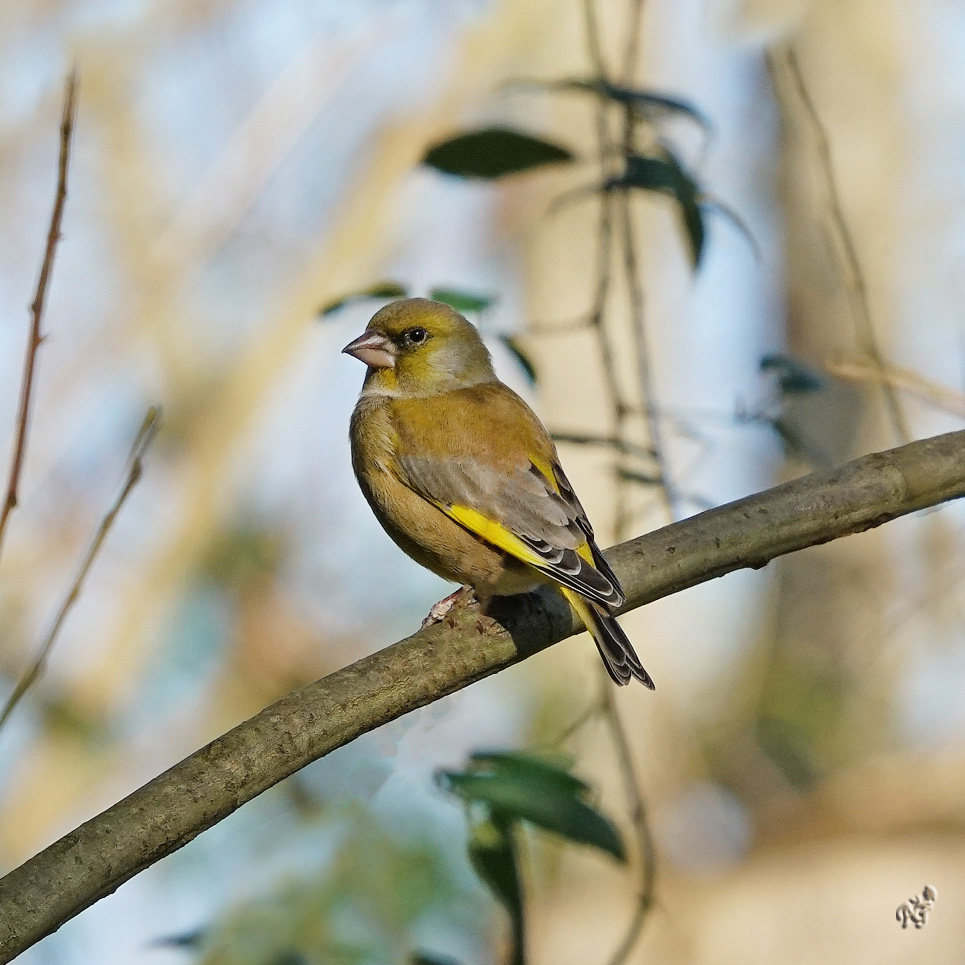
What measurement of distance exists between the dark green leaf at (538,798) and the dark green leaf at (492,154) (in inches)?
63.1

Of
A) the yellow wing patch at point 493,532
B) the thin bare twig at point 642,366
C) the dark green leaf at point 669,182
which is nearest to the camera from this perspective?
the yellow wing patch at point 493,532

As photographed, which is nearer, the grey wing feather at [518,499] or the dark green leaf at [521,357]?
the grey wing feather at [518,499]

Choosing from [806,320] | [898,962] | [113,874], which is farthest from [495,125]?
[806,320]

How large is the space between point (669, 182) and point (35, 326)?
175 centimetres

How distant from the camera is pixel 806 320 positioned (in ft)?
30.3

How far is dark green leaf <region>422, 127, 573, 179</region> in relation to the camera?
11.2ft

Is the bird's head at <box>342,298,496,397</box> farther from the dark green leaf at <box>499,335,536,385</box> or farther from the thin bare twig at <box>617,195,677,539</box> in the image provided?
the thin bare twig at <box>617,195,677,539</box>

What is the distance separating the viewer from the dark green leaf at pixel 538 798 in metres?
2.59

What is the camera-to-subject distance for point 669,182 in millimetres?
3264

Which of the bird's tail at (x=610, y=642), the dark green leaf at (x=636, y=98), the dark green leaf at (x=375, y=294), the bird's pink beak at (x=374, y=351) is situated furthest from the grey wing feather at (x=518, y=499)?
the dark green leaf at (x=636, y=98)

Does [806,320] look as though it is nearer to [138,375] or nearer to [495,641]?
[138,375]

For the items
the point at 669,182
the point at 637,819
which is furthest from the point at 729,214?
the point at 637,819

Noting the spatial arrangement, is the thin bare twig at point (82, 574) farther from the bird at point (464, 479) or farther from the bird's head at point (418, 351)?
the bird's head at point (418, 351)

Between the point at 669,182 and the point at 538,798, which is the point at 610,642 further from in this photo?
the point at 669,182
